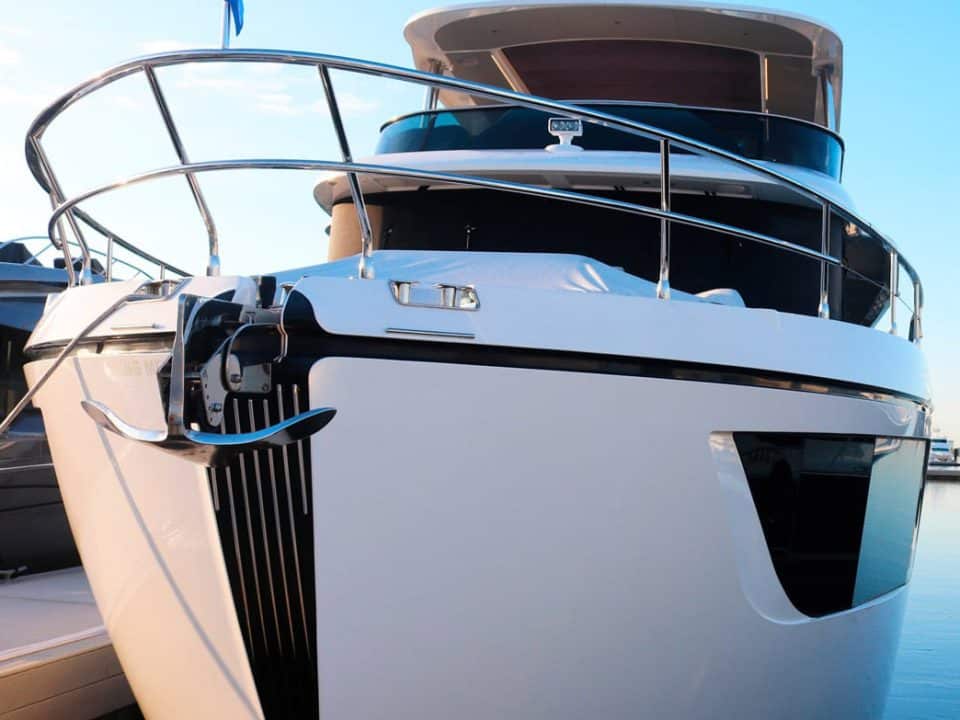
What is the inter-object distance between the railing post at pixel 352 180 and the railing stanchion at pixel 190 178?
0.42 meters

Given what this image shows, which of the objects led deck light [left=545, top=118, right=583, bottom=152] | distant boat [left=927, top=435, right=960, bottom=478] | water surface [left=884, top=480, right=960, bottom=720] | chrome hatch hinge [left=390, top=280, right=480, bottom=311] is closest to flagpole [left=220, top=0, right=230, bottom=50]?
chrome hatch hinge [left=390, top=280, right=480, bottom=311]

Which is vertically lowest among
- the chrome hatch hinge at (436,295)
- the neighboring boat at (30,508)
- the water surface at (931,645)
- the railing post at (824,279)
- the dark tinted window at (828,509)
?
the water surface at (931,645)

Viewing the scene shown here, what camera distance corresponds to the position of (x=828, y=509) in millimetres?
2955

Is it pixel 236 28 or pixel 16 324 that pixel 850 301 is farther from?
pixel 16 324

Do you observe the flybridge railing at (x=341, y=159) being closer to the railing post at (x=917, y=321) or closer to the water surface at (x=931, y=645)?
the railing post at (x=917, y=321)

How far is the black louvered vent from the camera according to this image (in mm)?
2260

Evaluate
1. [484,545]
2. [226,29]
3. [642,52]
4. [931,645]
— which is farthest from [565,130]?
[931,645]

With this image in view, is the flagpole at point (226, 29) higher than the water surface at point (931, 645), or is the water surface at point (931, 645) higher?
the flagpole at point (226, 29)

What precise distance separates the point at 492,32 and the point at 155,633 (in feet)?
12.7

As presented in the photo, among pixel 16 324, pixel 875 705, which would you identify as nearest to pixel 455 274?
pixel 875 705

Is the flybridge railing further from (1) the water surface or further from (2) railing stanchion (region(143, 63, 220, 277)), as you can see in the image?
(1) the water surface

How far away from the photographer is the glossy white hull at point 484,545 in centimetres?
229

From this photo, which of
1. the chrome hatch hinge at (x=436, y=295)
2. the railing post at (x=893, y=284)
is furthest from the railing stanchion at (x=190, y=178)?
the railing post at (x=893, y=284)

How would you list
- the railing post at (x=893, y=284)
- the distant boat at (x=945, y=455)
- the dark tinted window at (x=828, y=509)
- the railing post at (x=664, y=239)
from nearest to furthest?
1. the railing post at (x=664, y=239)
2. the dark tinted window at (x=828, y=509)
3. the railing post at (x=893, y=284)
4. the distant boat at (x=945, y=455)
